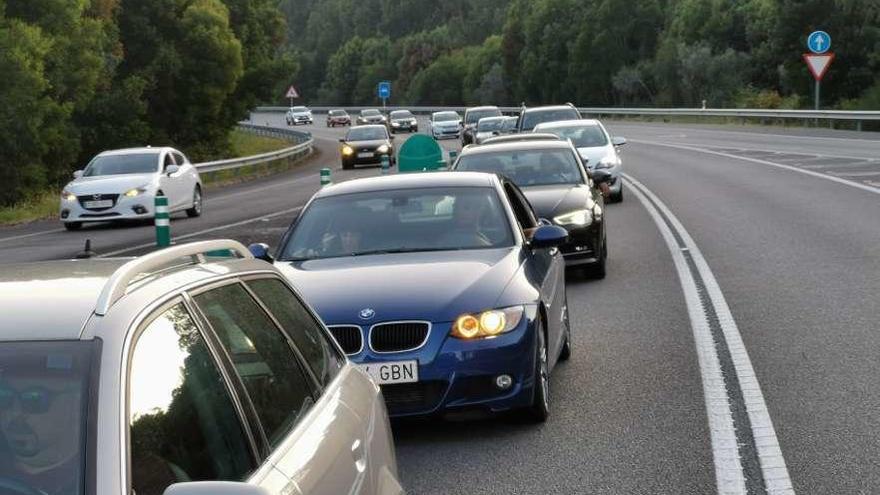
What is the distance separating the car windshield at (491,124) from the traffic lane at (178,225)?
611 cm

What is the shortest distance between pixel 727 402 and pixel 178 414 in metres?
5.91

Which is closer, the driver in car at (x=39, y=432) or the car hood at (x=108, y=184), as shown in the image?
the driver in car at (x=39, y=432)

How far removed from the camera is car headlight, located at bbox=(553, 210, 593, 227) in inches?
601

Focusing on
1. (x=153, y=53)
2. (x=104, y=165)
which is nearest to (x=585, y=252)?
(x=104, y=165)

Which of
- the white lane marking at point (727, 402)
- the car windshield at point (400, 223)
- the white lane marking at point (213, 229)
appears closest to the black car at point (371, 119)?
the white lane marking at point (213, 229)

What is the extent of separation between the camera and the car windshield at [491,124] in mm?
49562

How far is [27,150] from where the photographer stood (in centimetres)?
3969

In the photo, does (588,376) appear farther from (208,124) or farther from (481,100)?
(481,100)

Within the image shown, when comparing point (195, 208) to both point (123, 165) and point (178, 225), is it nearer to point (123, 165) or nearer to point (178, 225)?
point (123, 165)

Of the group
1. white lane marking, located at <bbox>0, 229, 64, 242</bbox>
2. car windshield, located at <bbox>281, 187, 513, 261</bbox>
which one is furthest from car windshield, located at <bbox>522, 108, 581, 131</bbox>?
car windshield, located at <bbox>281, 187, 513, 261</bbox>

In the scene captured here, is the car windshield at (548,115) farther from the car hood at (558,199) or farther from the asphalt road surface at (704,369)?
the car hood at (558,199)

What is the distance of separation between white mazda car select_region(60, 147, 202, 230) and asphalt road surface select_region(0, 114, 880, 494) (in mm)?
2935

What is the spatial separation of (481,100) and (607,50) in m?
20.3

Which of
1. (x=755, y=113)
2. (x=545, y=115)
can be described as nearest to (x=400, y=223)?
(x=545, y=115)
